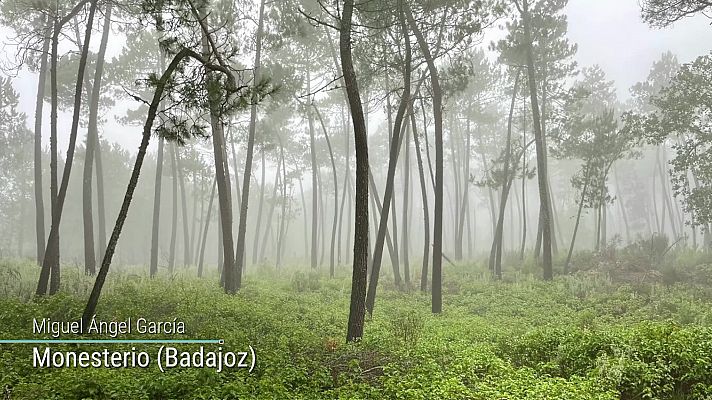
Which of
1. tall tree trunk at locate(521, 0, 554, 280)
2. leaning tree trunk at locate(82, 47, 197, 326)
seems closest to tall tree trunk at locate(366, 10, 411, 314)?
leaning tree trunk at locate(82, 47, 197, 326)

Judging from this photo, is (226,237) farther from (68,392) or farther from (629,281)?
(629,281)

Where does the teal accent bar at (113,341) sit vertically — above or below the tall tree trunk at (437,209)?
below

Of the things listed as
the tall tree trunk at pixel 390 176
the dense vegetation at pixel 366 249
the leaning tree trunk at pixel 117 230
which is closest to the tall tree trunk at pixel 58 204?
the dense vegetation at pixel 366 249

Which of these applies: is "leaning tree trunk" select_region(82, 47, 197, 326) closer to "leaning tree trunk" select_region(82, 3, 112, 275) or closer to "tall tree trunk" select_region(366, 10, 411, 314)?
"tall tree trunk" select_region(366, 10, 411, 314)

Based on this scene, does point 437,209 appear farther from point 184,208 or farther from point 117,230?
point 184,208

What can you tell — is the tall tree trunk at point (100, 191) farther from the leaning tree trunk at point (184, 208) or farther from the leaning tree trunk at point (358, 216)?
the leaning tree trunk at point (358, 216)

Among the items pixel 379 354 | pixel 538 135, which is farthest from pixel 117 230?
pixel 538 135

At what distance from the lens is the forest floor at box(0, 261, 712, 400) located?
→ 202 inches

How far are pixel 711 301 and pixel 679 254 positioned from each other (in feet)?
25.1

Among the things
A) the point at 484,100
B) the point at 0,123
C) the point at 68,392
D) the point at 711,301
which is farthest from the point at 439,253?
the point at 0,123

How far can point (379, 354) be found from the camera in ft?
22.1

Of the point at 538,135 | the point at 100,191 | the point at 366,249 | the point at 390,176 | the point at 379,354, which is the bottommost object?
the point at 379,354

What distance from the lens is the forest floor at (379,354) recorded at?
5.14m

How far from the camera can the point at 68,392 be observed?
16.4ft
